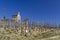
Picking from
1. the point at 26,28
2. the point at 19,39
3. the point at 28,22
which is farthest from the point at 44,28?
the point at 19,39

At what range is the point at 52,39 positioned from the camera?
3177cm

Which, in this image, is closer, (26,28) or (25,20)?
(26,28)

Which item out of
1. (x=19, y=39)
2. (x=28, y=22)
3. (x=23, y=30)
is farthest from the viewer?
(x=28, y=22)

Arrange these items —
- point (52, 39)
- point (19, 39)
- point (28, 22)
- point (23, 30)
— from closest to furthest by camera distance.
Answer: point (19, 39)
point (52, 39)
point (23, 30)
point (28, 22)

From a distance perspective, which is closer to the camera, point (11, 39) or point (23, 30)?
point (11, 39)

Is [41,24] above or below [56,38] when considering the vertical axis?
above

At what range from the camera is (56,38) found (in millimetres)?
Answer: 32688

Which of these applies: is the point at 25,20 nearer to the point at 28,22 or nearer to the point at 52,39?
the point at 28,22

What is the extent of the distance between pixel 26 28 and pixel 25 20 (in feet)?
19.6

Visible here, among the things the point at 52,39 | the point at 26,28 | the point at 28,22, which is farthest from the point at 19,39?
the point at 28,22

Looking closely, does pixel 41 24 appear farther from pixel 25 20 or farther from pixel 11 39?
pixel 11 39

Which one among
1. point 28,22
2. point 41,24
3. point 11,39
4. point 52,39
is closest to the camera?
point 11,39

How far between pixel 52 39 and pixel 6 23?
48.0ft

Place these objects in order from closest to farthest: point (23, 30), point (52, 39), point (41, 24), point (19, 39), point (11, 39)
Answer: point (11, 39) → point (19, 39) → point (52, 39) → point (23, 30) → point (41, 24)
